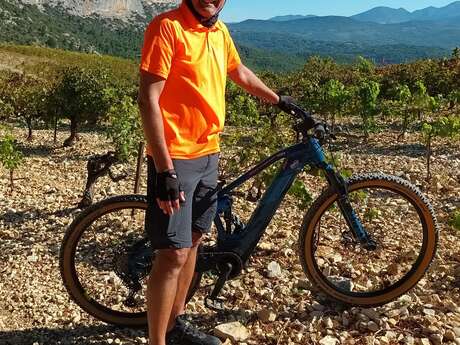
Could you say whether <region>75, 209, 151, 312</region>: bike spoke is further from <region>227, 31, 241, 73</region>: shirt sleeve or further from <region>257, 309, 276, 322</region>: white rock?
<region>227, 31, 241, 73</region>: shirt sleeve

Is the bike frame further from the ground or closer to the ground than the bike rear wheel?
further from the ground

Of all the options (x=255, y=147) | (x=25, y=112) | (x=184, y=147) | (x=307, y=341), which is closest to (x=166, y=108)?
(x=184, y=147)

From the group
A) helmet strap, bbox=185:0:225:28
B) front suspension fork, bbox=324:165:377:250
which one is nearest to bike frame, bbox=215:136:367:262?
front suspension fork, bbox=324:165:377:250

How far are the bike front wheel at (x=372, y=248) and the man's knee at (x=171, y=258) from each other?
49.4 inches

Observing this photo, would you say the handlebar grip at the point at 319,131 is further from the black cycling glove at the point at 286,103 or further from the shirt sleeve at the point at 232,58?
the shirt sleeve at the point at 232,58

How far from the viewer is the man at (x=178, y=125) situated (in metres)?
3.07

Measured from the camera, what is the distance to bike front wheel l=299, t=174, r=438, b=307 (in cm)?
428

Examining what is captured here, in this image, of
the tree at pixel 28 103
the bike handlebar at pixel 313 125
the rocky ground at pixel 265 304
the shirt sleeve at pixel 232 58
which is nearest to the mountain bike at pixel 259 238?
the bike handlebar at pixel 313 125

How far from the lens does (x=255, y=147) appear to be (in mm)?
8109

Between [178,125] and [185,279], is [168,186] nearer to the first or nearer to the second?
[178,125]

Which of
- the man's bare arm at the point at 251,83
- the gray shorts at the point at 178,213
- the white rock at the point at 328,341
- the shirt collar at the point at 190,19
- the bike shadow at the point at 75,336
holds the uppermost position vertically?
the shirt collar at the point at 190,19

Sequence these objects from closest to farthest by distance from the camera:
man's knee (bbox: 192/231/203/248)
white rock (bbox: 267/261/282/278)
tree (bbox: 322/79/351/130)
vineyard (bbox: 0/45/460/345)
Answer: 1. man's knee (bbox: 192/231/203/248)
2. vineyard (bbox: 0/45/460/345)
3. white rock (bbox: 267/261/282/278)
4. tree (bbox: 322/79/351/130)

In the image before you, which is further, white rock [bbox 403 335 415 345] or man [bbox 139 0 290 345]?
white rock [bbox 403 335 415 345]

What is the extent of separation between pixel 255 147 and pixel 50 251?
11.0 feet
